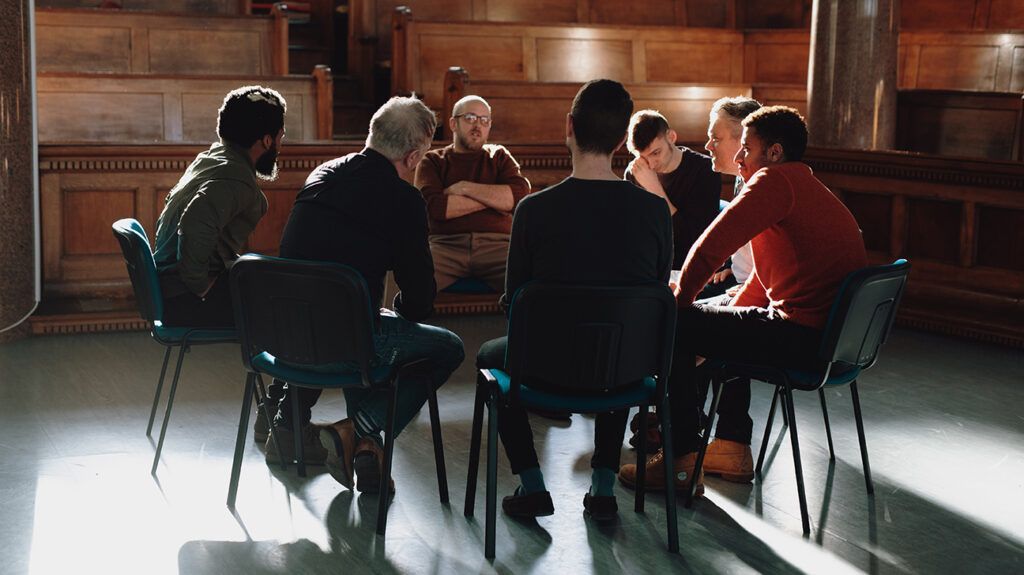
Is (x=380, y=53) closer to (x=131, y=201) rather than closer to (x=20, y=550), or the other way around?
(x=131, y=201)

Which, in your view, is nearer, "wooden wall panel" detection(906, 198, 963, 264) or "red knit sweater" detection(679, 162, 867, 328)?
"red knit sweater" detection(679, 162, 867, 328)

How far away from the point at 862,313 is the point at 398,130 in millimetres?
1324

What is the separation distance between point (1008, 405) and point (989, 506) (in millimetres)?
1234

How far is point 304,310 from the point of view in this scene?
2900 millimetres

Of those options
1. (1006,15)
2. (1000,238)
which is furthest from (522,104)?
(1006,15)

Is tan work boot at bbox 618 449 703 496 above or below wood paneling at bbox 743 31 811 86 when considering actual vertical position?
below

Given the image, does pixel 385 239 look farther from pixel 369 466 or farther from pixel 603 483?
pixel 603 483

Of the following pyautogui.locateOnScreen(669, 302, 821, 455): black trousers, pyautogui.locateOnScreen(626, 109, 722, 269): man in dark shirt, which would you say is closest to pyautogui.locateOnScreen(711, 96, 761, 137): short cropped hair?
pyautogui.locateOnScreen(626, 109, 722, 269): man in dark shirt

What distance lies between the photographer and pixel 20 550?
2.90 meters

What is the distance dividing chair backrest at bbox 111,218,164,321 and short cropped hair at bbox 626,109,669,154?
1.61 metres

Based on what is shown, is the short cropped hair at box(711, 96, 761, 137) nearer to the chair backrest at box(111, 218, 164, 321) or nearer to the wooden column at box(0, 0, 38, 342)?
the chair backrest at box(111, 218, 164, 321)

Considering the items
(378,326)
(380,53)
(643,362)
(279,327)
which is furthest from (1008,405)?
(380,53)

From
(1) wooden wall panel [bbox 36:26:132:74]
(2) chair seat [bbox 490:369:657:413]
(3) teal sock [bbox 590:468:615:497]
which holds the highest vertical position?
(1) wooden wall panel [bbox 36:26:132:74]

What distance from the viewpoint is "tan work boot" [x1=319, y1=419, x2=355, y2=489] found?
132 inches
